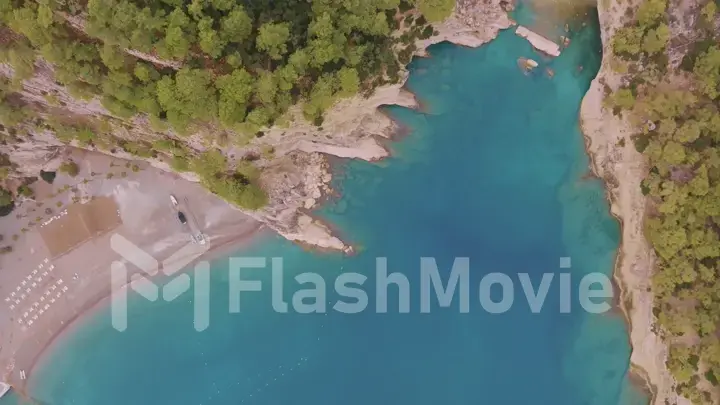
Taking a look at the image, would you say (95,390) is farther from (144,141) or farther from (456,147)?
(456,147)

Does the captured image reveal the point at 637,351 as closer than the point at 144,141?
No

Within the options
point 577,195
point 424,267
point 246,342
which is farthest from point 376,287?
point 577,195

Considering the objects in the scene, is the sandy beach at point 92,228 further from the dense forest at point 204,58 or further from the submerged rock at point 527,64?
the submerged rock at point 527,64

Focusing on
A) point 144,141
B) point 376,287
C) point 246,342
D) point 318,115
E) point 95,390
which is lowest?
point 95,390

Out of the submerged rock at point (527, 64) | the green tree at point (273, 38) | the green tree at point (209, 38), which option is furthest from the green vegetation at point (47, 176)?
the submerged rock at point (527, 64)

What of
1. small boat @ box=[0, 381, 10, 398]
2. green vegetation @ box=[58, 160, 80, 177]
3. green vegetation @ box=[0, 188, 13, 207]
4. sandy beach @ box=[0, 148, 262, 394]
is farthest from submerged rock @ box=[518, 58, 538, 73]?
small boat @ box=[0, 381, 10, 398]

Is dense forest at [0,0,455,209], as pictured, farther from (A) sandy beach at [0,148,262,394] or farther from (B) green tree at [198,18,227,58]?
(A) sandy beach at [0,148,262,394]
